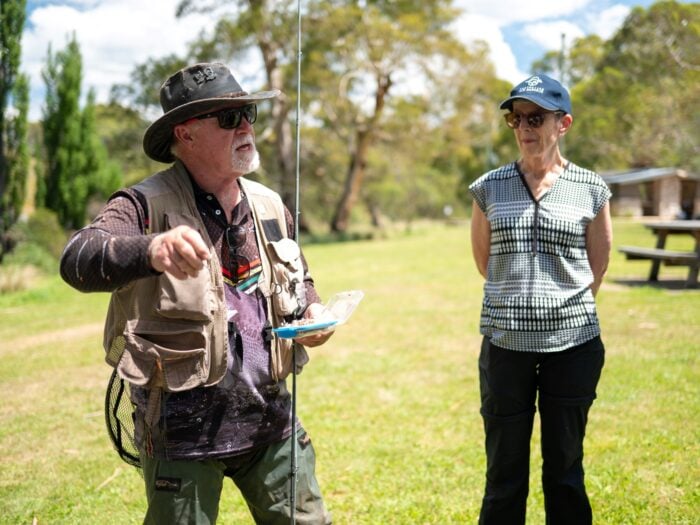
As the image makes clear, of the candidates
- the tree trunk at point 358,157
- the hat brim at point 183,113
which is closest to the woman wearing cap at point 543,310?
the hat brim at point 183,113

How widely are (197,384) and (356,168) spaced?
29795mm

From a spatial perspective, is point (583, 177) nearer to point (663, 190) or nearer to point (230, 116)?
point (230, 116)

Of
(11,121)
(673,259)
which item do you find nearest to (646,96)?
(673,259)

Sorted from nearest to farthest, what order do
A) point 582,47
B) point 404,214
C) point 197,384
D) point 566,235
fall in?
1. point 197,384
2. point 566,235
3. point 404,214
4. point 582,47

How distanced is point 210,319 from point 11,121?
55.2 feet

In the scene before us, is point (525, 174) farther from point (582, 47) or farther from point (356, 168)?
point (582, 47)

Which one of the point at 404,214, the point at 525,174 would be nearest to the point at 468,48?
the point at 404,214

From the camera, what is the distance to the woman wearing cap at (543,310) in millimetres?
2980

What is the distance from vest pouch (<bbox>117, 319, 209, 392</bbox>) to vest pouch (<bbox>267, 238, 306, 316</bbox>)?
38 cm

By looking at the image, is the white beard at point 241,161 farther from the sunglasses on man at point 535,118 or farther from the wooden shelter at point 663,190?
the wooden shelter at point 663,190

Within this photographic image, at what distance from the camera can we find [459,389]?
623 centimetres

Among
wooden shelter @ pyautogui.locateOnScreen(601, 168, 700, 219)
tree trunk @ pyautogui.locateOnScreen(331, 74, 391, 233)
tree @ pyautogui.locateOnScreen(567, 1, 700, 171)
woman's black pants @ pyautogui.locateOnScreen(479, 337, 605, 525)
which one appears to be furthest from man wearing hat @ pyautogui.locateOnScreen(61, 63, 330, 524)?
wooden shelter @ pyautogui.locateOnScreen(601, 168, 700, 219)

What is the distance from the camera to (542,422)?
10.2 feet

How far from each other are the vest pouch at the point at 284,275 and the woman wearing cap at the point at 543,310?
1.04m
